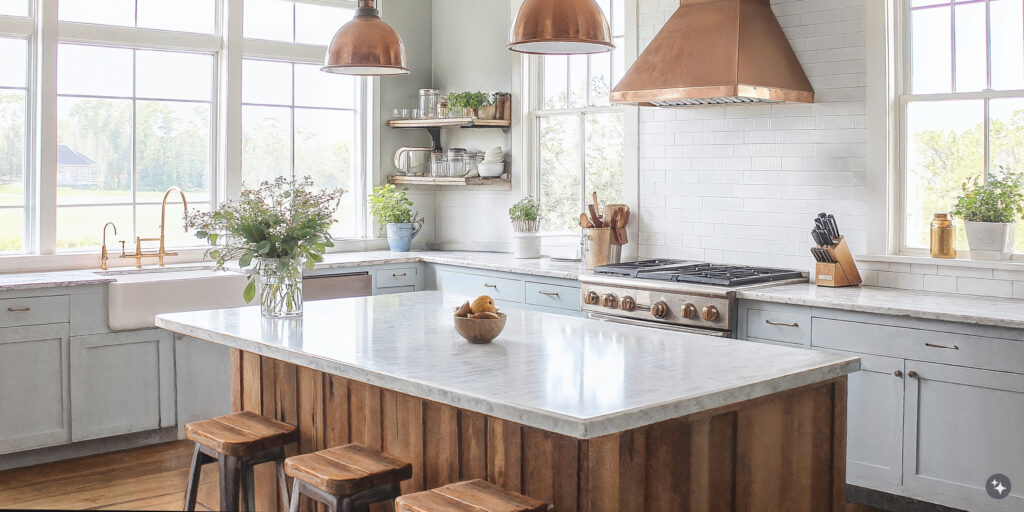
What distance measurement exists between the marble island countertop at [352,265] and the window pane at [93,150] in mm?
509

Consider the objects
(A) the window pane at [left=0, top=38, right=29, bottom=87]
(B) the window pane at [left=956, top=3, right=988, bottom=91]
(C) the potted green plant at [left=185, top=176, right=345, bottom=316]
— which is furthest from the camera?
(A) the window pane at [left=0, top=38, right=29, bottom=87]

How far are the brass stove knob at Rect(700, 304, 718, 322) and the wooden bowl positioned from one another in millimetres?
1826

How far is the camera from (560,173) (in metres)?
6.52

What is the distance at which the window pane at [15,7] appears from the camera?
5.52 metres

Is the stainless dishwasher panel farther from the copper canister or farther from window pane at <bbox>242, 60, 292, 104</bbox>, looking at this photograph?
the copper canister

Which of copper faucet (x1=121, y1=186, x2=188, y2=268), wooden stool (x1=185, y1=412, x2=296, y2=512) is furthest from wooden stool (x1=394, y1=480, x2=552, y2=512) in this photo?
copper faucet (x1=121, y1=186, x2=188, y2=268)

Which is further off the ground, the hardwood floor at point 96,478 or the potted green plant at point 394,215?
the potted green plant at point 394,215

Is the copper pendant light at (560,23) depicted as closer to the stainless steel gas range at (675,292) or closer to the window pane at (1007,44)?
the stainless steel gas range at (675,292)

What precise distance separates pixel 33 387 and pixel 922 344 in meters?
4.38

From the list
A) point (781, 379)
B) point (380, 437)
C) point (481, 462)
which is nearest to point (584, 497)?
point (481, 462)

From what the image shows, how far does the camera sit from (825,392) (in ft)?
9.52

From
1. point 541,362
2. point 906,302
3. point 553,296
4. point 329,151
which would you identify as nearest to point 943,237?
point 906,302

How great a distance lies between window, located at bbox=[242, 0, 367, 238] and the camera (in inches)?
256

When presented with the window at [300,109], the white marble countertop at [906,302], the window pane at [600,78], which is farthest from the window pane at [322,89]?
the white marble countertop at [906,302]
